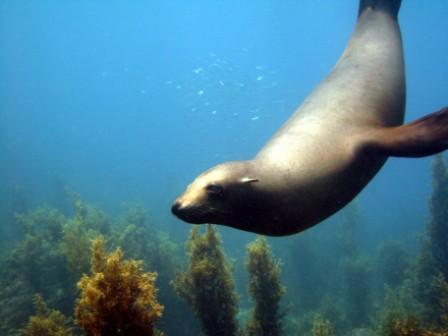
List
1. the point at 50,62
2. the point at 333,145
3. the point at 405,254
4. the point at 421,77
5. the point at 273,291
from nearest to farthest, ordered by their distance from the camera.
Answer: the point at 333,145 < the point at 273,291 < the point at 405,254 < the point at 421,77 < the point at 50,62

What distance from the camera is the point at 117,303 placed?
2.78 meters

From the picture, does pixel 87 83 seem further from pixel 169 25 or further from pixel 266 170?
pixel 266 170

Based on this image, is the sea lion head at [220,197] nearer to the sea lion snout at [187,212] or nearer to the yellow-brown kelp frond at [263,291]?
the sea lion snout at [187,212]

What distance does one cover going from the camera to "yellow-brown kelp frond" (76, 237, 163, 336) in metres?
2.70

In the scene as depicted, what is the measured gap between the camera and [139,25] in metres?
118

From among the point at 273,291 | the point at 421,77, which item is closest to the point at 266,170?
the point at 273,291

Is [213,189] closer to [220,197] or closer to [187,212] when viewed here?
[220,197]

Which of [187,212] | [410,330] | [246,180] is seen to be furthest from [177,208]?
[410,330]

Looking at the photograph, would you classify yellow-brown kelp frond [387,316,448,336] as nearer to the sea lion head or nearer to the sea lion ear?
the sea lion head

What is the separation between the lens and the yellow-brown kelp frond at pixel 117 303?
8.86 ft

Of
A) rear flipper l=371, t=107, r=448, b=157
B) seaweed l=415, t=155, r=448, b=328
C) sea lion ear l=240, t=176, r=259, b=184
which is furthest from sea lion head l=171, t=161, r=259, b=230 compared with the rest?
seaweed l=415, t=155, r=448, b=328

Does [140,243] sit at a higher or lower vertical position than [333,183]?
higher

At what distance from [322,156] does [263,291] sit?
13.0ft

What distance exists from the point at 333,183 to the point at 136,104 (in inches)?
6763
